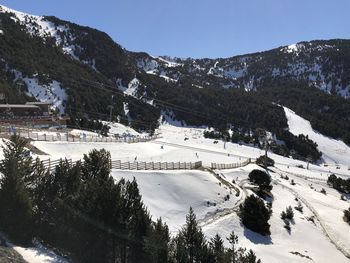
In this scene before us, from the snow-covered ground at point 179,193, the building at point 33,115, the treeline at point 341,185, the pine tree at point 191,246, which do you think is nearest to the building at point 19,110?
the building at point 33,115

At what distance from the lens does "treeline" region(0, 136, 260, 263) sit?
24469 millimetres

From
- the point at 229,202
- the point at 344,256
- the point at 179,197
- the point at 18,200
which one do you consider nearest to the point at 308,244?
the point at 344,256

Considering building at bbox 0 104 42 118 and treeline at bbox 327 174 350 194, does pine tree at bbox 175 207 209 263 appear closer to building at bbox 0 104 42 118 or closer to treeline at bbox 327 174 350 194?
treeline at bbox 327 174 350 194

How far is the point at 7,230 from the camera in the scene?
25.1 m

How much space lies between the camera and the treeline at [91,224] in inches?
963

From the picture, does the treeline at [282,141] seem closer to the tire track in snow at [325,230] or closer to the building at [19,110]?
the building at [19,110]

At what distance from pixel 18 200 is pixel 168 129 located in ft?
538

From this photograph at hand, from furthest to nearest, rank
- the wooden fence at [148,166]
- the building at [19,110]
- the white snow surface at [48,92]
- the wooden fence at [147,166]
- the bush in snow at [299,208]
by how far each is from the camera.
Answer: the white snow surface at [48,92] < the building at [19,110] < the bush in snow at [299,208] < the wooden fence at [148,166] < the wooden fence at [147,166]

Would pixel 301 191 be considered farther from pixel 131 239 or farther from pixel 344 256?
pixel 131 239

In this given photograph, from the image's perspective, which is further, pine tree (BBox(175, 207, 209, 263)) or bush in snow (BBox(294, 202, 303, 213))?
bush in snow (BBox(294, 202, 303, 213))

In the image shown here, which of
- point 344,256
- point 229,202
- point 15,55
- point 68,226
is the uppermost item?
point 15,55

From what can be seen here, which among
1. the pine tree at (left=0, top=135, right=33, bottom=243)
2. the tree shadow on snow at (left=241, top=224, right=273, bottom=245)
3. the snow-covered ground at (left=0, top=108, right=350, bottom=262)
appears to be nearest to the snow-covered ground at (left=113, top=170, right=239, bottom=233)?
the snow-covered ground at (left=0, top=108, right=350, bottom=262)

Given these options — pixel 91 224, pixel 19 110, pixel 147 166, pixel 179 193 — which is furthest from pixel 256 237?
pixel 19 110

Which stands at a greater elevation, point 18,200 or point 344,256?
point 18,200
